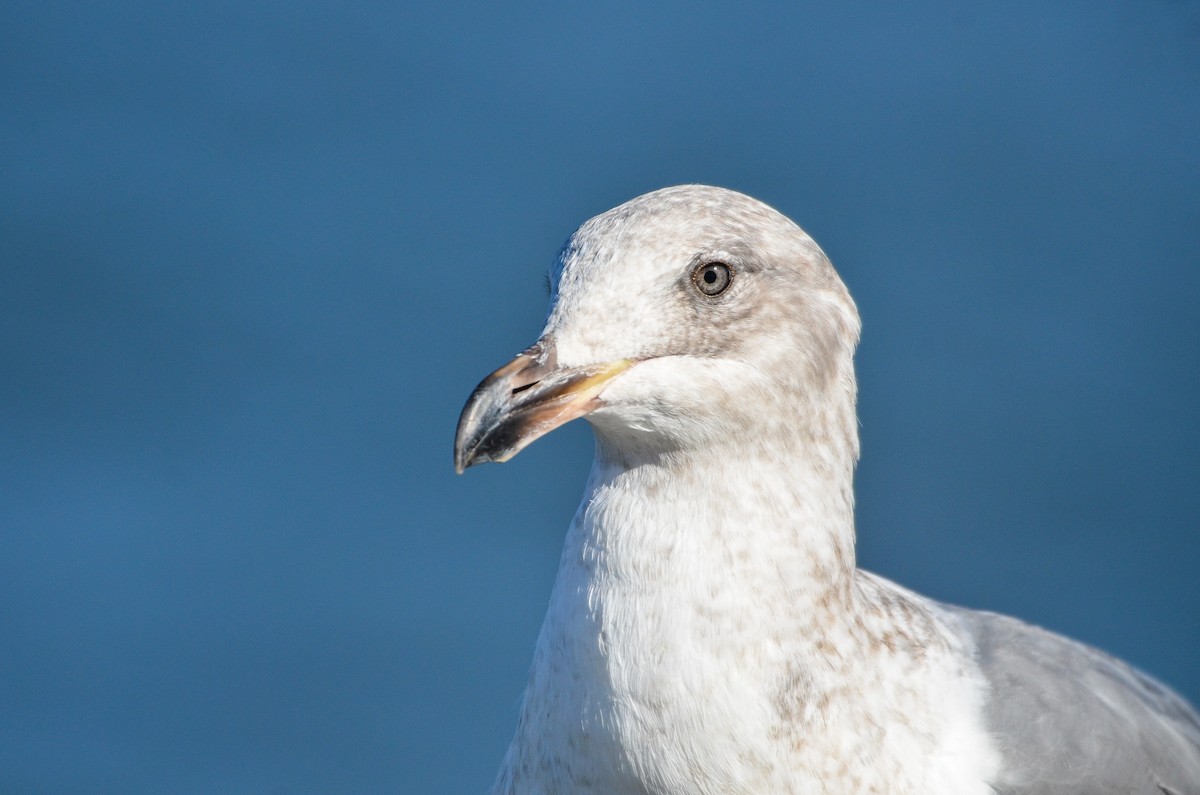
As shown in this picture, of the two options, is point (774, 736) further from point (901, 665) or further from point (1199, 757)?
point (1199, 757)

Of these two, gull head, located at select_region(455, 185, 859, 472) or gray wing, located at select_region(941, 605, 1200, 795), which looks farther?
gray wing, located at select_region(941, 605, 1200, 795)

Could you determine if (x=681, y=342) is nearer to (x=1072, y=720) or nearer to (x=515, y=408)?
(x=515, y=408)

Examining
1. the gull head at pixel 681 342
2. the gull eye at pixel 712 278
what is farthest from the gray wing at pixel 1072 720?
the gull eye at pixel 712 278

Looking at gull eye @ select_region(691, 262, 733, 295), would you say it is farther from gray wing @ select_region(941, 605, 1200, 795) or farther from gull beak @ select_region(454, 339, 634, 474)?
gray wing @ select_region(941, 605, 1200, 795)

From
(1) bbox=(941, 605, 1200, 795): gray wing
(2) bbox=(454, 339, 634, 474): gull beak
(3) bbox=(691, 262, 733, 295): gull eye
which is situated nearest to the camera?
(2) bbox=(454, 339, 634, 474): gull beak

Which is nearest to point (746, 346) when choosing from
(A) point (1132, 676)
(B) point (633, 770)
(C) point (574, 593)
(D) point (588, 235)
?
(D) point (588, 235)

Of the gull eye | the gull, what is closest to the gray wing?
the gull

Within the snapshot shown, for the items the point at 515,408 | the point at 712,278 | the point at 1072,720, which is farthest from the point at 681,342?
the point at 1072,720
